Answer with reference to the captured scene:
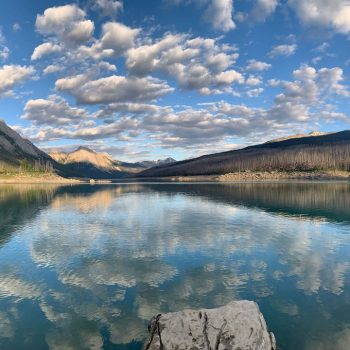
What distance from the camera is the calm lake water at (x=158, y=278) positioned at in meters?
24.1

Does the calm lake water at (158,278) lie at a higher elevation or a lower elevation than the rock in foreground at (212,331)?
lower

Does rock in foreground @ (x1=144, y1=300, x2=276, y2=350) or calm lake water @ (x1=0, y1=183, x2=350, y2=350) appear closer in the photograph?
rock in foreground @ (x1=144, y1=300, x2=276, y2=350)

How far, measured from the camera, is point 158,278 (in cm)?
3512

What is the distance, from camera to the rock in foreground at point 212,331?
1780 centimetres

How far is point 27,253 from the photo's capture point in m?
46.4

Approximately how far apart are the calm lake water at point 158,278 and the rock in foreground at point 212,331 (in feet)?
13.2

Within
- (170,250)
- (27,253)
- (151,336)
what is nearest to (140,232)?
(170,250)

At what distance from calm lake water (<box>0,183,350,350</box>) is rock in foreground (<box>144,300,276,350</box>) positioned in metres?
4.03

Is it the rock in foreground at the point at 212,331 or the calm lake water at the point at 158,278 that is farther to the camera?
the calm lake water at the point at 158,278

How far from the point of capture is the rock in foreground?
17797 millimetres

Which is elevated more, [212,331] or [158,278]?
[212,331]

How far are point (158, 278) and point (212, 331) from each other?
17.3m

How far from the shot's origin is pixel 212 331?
1838 cm

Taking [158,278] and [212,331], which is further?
[158,278]
